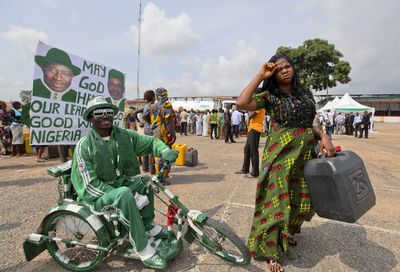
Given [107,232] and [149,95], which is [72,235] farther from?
[149,95]

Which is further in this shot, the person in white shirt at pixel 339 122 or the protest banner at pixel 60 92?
the person in white shirt at pixel 339 122

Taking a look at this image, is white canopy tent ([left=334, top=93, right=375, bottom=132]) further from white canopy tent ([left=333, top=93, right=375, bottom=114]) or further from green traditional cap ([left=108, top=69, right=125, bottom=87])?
green traditional cap ([left=108, top=69, right=125, bottom=87])

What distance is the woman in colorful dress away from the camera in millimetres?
2400

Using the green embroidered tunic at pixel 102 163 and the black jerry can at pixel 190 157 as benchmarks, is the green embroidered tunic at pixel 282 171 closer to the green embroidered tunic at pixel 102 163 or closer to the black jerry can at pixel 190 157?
the green embroidered tunic at pixel 102 163

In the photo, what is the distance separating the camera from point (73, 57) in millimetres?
4641

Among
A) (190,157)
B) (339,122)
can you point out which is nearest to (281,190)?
(190,157)

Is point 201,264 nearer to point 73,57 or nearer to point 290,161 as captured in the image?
point 290,161

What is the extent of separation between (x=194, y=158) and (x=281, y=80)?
5.14 m

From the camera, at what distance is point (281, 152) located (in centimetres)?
243

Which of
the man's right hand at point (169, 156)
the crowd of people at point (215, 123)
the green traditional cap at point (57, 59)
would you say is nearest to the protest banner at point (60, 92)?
the green traditional cap at point (57, 59)

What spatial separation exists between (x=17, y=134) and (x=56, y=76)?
572 centimetres

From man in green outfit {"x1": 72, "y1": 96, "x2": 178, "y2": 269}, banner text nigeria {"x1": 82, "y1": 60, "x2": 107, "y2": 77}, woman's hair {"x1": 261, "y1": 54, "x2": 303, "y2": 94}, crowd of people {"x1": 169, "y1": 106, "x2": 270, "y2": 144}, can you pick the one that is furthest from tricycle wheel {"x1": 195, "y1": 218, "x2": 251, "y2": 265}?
crowd of people {"x1": 169, "y1": 106, "x2": 270, "y2": 144}

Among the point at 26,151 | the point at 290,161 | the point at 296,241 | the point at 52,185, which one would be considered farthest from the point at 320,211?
the point at 26,151

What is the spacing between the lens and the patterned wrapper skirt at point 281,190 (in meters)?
2.41
